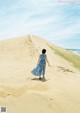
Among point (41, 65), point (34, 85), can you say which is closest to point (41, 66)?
point (41, 65)

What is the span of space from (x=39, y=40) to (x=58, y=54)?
106 inches

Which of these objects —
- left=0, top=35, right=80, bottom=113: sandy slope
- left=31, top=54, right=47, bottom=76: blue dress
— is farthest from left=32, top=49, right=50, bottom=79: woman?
left=0, top=35, right=80, bottom=113: sandy slope

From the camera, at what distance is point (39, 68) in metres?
17.5

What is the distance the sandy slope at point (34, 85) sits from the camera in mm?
12664

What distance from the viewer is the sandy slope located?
41.5 feet

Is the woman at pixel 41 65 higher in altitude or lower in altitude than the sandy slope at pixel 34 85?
higher

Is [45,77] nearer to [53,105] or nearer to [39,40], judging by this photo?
[53,105]

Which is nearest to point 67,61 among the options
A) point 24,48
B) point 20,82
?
point 24,48

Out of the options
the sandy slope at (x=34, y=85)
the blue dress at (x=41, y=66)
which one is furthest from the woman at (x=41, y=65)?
the sandy slope at (x=34, y=85)

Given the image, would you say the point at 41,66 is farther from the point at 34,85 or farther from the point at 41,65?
the point at 34,85

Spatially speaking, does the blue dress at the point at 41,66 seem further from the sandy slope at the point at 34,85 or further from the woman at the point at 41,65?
the sandy slope at the point at 34,85

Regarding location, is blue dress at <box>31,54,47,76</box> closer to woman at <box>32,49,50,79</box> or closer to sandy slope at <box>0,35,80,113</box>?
woman at <box>32,49,50,79</box>

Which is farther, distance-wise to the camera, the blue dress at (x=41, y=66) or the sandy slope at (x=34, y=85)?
the blue dress at (x=41, y=66)

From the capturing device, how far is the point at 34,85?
15.5 meters
